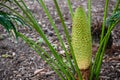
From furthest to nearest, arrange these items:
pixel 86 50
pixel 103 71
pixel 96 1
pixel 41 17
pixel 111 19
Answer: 1. pixel 96 1
2. pixel 41 17
3. pixel 103 71
4. pixel 86 50
5. pixel 111 19

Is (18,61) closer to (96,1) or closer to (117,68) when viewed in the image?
(117,68)

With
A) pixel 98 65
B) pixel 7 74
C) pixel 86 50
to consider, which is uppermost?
pixel 86 50

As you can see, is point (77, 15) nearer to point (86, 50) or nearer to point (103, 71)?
point (86, 50)

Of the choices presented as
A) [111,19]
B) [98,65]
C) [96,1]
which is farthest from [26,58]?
[96,1]

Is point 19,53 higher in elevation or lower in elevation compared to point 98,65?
lower

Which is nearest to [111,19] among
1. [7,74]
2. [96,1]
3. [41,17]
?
[7,74]

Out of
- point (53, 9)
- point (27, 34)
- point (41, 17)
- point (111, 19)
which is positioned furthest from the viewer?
point (53, 9)

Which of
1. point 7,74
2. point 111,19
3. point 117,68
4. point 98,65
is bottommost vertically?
point 117,68

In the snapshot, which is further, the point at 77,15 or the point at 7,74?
the point at 7,74

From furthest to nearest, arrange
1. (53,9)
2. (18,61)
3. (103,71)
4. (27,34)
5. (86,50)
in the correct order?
1. (53,9)
2. (27,34)
3. (18,61)
4. (103,71)
5. (86,50)
